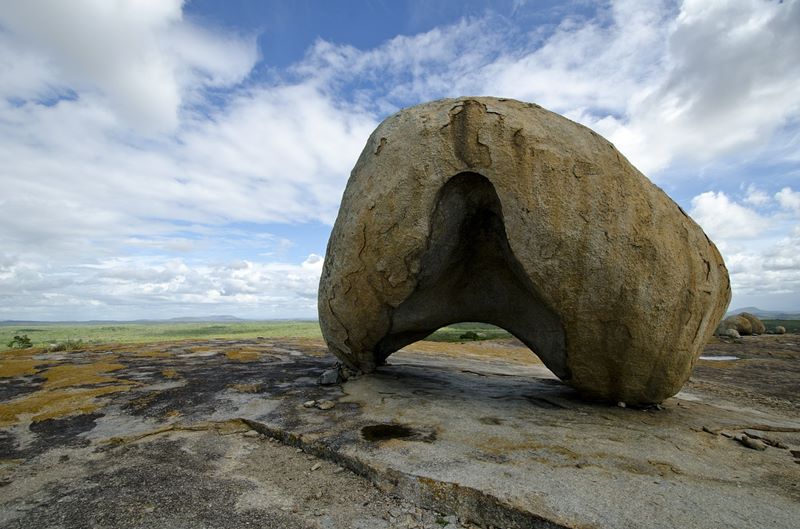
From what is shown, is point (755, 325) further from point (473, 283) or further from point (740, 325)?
point (473, 283)

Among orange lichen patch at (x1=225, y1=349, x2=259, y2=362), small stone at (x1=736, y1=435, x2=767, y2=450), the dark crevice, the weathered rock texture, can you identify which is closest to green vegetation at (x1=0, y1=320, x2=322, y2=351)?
orange lichen patch at (x1=225, y1=349, x2=259, y2=362)

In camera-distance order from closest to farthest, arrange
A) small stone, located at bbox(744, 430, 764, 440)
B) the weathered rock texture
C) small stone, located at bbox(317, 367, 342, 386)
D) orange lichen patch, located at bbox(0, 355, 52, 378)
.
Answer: small stone, located at bbox(744, 430, 764, 440) → the weathered rock texture → small stone, located at bbox(317, 367, 342, 386) → orange lichen patch, located at bbox(0, 355, 52, 378)

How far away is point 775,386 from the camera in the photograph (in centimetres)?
834

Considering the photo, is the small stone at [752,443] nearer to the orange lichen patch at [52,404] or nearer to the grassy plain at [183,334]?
the grassy plain at [183,334]

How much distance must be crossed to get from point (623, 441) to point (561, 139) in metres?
3.45

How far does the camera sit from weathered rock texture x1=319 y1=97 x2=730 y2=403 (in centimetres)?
502

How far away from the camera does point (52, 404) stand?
566cm

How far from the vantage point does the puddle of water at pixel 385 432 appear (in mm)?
4543

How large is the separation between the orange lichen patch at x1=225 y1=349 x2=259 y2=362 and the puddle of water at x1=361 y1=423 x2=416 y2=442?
5515mm

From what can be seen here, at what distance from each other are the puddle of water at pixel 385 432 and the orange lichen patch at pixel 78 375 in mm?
4639

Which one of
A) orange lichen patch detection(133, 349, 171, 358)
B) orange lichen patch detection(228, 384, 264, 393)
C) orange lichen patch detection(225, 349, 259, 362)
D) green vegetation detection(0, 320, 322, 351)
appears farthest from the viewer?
green vegetation detection(0, 320, 322, 351)

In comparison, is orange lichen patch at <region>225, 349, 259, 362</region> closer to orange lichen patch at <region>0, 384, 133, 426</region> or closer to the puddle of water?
orange lichen patch at <region>0, 384, 133, 426</region>

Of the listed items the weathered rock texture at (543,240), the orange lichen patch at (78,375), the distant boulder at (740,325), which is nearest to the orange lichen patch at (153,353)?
the orange lichen patch at (78,375)

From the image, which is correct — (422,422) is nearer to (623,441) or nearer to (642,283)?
(623,441)
